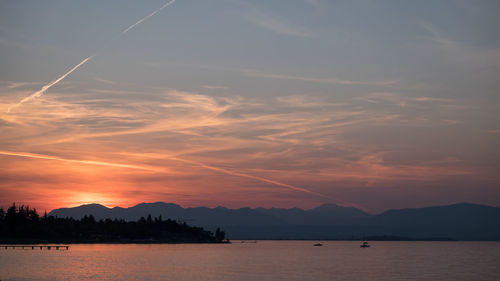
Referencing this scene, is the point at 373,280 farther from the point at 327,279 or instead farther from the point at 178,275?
the point at 178,275

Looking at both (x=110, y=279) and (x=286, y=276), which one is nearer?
(x=110, y=279)

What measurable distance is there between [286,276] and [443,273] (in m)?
51.0

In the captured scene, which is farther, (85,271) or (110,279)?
(85,271)

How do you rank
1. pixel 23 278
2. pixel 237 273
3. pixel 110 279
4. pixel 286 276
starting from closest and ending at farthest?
pixel 23 278 < pixel 110 279 < pixel 286 276 < pixel 237 273

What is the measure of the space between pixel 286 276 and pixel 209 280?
21.7 meters

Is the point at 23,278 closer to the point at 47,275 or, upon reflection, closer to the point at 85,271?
the point at 47,275

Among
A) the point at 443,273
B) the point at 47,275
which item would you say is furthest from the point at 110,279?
the point at 443,273

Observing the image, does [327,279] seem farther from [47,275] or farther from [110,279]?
[47,275]

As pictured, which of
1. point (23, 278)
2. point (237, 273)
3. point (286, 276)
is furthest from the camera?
point (237, 273)

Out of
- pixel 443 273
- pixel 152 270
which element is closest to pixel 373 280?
pixel 443 273

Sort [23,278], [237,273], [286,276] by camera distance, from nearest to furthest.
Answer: [23,278]
[286,276]
[237,273]

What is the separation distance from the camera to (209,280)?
138 metres

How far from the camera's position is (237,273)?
158 m

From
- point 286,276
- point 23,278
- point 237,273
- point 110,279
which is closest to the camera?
point 23,278
